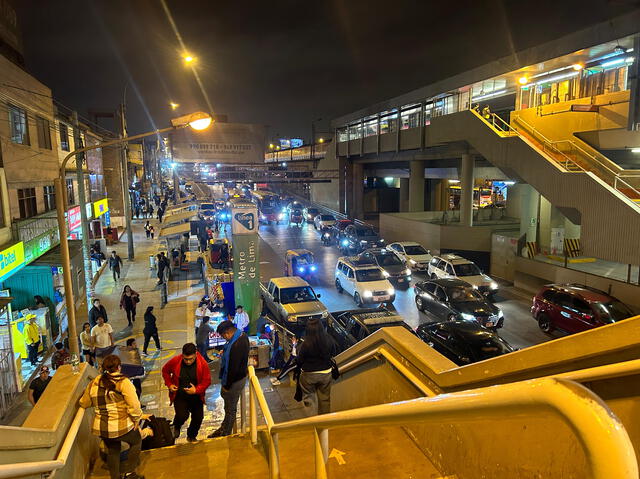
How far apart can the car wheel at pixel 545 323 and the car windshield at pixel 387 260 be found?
303 inches

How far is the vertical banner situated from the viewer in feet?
50.3

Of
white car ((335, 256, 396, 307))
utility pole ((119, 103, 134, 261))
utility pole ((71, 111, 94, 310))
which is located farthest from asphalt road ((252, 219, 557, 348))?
utility pole ((71, 111, 94, 310))

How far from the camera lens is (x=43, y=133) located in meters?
19.1

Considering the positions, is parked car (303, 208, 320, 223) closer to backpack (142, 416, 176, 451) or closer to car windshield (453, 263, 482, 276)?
car windshield (453, 263, 482, 276)

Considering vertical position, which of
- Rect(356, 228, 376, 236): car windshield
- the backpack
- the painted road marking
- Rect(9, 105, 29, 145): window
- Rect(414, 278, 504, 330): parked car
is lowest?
Rect(414, 278, 504, 330): parked car

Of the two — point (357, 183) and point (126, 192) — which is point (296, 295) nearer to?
point (126, 192)

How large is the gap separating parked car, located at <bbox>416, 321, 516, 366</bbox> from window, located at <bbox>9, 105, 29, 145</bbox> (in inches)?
594

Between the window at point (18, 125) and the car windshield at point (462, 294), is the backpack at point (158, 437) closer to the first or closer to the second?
the car windshield at point (462, 294)

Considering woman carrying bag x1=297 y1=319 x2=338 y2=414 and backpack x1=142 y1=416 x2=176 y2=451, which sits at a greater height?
woman carrying bag x1=297 y1=319 x2=338 y2=414

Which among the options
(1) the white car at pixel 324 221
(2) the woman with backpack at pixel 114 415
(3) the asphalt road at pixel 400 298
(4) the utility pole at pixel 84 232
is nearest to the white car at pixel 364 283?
(3) the asphalt road at pixel 400 298

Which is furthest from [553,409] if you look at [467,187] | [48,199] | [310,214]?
[310,214]

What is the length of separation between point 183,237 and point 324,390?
85.5ft

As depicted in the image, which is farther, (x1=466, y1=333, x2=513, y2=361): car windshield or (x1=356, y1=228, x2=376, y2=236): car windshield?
(x1=356, y1=228, x2=376, y2=236): car windshield

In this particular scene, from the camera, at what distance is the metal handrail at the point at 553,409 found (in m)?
1.14
